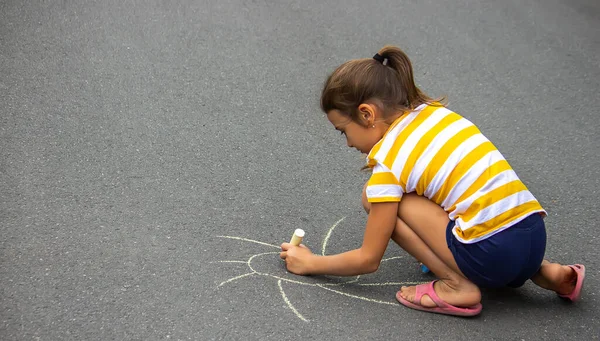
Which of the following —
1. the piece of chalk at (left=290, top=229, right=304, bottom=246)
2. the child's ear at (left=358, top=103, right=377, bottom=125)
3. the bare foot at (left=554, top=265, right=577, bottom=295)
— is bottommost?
the piece of chalk at (left=290, top=229, right=304, bottom=246)

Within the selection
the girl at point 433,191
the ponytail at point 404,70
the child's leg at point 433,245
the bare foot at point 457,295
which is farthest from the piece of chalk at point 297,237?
the ponytail at point 404,70

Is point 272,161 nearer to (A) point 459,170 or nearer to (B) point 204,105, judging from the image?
(B) point 204,105

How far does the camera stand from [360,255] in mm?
2438

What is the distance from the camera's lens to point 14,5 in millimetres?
4328

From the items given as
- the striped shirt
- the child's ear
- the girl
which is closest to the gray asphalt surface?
the girl

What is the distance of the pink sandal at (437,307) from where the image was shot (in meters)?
2.46

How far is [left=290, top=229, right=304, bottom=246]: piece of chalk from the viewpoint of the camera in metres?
2.58

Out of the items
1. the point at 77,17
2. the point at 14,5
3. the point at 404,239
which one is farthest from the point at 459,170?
the point at 14,5

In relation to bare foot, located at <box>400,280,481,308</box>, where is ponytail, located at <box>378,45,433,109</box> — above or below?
above

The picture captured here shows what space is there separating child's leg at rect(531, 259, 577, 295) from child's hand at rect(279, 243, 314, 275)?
866 mm

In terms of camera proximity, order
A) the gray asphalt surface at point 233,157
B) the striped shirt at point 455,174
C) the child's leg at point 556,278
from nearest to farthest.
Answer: the striped shirt at point 455,174 → the gray asphalt surface at point 233,157 → the child's leg at point 556,278

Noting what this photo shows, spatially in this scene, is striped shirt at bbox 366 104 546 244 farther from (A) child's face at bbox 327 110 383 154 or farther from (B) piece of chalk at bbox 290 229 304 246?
(B) piece of chalk at bbox 290 229 304 246

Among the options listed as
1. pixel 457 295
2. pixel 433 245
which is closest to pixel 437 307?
pixel 457 295

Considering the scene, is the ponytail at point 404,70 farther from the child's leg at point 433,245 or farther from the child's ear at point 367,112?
the child's leg at point 433,245
